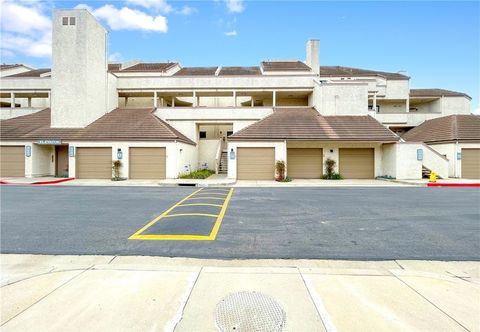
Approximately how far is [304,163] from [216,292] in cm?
1890

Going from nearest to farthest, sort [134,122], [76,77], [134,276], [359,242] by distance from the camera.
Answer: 1. [134,276]
2. [359,242]
3. [76,77]
4. [134,122]

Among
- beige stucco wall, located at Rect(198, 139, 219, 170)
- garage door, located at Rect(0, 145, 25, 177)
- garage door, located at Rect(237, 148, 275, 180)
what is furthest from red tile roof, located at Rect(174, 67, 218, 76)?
garage door, located at Rect(0, 145, 25, 177)

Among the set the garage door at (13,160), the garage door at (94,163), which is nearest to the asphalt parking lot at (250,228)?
the garage door at (94,163)

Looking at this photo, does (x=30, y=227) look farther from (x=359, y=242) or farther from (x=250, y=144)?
(x=250, y=144)

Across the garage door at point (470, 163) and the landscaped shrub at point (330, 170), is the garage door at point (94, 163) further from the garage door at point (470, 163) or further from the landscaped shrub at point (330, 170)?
the garage door at point (470, 163)

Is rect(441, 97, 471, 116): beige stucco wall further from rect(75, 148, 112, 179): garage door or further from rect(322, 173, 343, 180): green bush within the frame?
rect(75, 148, 112, 179): garage door

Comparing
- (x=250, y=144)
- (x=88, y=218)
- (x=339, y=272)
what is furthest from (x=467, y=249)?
(x=250, y=144)

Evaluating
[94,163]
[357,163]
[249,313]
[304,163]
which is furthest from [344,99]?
[249,313]

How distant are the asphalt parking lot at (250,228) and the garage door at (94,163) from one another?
31.3 feet

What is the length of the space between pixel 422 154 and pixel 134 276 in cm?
2229

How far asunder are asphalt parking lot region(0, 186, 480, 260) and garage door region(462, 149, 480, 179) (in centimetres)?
1401

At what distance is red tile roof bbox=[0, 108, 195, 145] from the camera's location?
20.4 meters

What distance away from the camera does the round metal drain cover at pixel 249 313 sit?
304 centimetres

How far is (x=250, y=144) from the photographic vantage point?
798 inches
